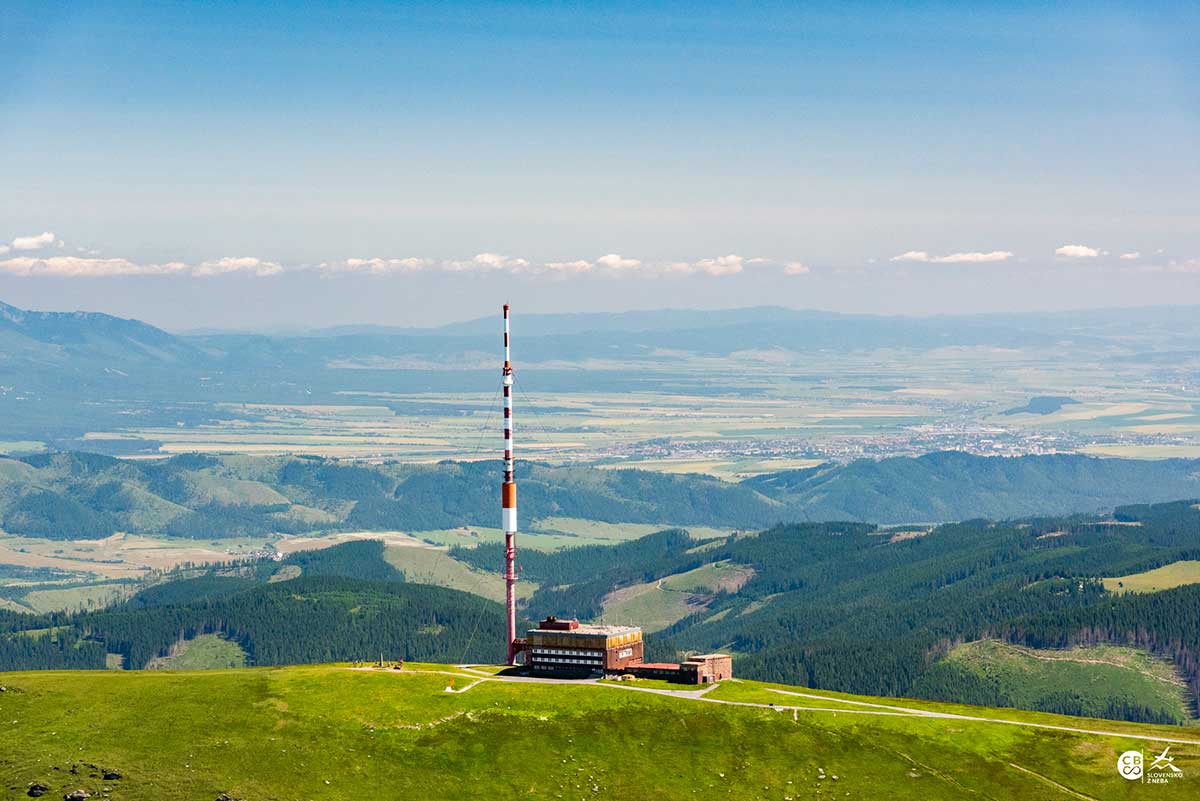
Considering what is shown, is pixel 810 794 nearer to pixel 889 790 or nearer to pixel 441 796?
pixel 889 790

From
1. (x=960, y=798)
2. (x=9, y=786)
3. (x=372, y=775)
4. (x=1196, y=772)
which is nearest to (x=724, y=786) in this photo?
(x=960, y=798)

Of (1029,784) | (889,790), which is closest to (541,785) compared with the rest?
(889,790)

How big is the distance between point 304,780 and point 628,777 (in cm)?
3669

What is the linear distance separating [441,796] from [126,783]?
1357 inches

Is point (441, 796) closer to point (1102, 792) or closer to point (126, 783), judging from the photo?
point (126, 783)

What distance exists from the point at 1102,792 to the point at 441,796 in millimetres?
74906

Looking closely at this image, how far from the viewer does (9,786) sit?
186 m

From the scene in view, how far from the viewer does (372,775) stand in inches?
7687

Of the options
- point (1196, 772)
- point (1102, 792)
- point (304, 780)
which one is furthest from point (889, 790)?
point (304, 780)

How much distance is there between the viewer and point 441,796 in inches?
7574

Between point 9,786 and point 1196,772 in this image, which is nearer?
point 9,786

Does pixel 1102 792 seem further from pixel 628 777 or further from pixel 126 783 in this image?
pixel 126 783

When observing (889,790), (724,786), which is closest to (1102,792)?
(889,790)

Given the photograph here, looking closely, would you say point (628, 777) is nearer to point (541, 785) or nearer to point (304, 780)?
point (541, 785)
